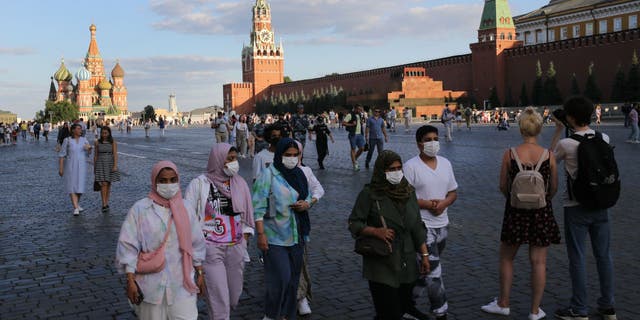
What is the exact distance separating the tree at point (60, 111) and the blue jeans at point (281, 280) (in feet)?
322

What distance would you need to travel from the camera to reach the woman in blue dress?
8.47m

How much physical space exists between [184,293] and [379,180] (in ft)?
3.48

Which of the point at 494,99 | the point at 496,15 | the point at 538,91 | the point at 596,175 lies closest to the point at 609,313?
the point at 596,175

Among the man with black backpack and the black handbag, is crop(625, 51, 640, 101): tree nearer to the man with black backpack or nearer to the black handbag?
the man with black backpack

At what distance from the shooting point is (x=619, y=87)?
38500 millimetres

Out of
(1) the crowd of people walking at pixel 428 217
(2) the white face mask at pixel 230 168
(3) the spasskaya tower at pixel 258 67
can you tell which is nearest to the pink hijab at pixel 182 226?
(1) the crowd of people walking at pixel 428 217

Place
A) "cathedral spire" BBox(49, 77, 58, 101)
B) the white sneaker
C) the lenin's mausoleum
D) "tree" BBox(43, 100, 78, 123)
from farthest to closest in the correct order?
1. "cathedral spire" BBox(49, 77, 58, 101)
2. "tree" BBox(43, 100, 78, 123)
3. the lenin's mausoleum
4. the white sneaker

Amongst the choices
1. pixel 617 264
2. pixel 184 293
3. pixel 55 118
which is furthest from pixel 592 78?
pixel 55 118

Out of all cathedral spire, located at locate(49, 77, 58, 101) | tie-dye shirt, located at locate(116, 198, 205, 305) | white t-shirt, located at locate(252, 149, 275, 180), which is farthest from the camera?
cathedral spire, located at locate(49, 77, 58, 101)

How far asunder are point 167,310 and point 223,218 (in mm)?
831

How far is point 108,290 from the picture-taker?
4.82 metres

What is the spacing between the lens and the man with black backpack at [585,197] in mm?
3820

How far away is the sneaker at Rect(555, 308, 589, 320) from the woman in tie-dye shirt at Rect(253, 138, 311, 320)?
1520 millimetres

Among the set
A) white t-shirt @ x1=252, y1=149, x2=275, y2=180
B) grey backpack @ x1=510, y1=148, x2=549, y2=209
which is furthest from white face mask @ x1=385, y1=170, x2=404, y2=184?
white t-shirt @ x1=252, y1=149, x2=275, y2=180
